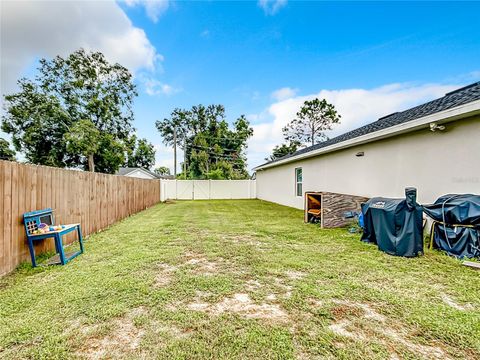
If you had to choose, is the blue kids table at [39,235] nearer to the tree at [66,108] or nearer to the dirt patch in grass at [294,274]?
the dirt patch in grass at [294,274]

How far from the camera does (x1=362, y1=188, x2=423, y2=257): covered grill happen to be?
→ 395 cm

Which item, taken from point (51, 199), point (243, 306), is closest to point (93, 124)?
point (51, 199)

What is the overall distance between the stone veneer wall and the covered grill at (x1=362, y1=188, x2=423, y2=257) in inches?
78.8

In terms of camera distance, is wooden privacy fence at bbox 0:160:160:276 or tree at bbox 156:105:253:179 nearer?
wooden privacy fence at bbox 0:160:160:276

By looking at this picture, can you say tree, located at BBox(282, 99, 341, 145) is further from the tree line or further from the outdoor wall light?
the outdoor wall light

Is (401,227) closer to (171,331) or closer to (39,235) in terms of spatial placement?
(171,331)

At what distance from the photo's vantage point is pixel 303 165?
11.2 meters

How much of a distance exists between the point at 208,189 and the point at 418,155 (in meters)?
15.5

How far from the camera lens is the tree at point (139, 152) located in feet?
79.4

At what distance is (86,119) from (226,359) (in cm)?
2567

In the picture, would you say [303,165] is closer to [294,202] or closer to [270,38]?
[294,202]

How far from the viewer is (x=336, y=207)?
6551 millimetres

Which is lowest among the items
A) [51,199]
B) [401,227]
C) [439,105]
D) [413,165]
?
[401,227]

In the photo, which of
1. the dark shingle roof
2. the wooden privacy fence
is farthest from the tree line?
the dark shingle roof
